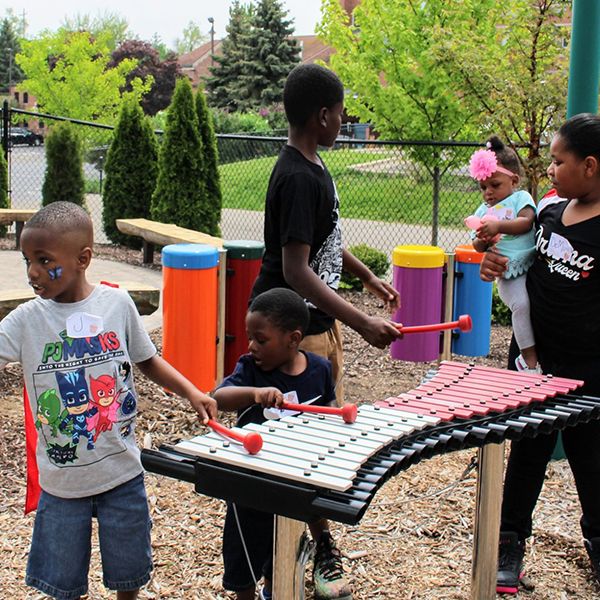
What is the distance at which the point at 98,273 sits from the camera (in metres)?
10.4

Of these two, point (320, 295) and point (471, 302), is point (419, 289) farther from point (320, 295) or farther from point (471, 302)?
point (320, 295)

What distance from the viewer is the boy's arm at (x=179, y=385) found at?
2.84 m

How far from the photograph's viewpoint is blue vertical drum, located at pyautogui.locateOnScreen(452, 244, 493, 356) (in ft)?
22.4

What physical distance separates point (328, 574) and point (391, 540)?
0.68 metres

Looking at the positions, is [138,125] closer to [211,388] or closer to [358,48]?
[358,48]

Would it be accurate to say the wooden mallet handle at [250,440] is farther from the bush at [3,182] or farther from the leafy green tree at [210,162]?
the bush at [3,182]

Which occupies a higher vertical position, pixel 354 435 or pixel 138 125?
pixel 138 125

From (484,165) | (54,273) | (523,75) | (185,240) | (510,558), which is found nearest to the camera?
(54,273)

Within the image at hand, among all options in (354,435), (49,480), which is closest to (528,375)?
(354,435)

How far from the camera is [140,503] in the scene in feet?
9.45

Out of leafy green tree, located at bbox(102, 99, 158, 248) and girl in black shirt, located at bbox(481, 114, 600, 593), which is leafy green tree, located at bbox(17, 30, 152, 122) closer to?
leafy green tree, located at bbox(102, 99, 158, 248)

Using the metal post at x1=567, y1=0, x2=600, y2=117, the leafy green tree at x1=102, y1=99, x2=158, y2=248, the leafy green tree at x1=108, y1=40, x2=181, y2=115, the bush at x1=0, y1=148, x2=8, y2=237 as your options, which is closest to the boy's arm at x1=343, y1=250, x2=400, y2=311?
the metal post at x1=567, y1=0, x2=600, y2=117

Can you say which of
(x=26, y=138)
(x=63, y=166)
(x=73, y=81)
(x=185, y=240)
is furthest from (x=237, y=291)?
(x=26, y=138)

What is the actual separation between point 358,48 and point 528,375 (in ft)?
38.3
